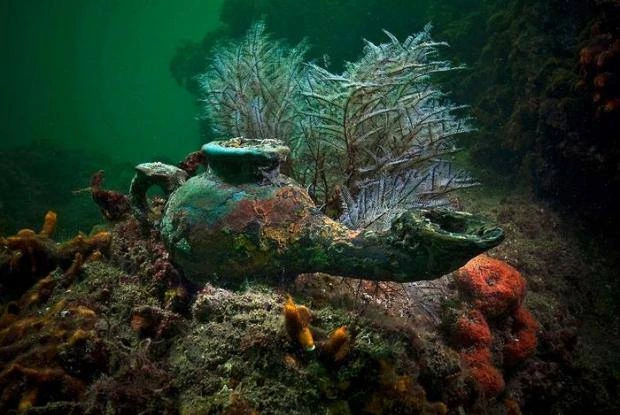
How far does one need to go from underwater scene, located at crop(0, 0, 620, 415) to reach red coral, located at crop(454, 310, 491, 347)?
2 centimetres

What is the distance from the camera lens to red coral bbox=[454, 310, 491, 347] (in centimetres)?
316

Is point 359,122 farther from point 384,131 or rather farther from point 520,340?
point 520,340

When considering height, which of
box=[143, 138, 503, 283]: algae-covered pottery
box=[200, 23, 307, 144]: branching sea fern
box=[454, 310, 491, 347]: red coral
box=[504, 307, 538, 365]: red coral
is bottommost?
box=[504, 307, 538, 365]: red coral

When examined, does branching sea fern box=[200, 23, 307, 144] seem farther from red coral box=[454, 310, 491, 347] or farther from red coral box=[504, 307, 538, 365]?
red coral box=[504, 307, 538, 365]

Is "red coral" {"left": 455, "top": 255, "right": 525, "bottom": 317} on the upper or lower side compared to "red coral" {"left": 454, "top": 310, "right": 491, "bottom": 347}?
upper

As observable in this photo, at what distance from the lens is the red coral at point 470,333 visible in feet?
10.4

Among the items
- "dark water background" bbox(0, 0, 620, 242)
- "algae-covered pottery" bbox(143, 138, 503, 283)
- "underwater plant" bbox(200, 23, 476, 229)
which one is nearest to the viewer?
"algae-covered pottery" bbox(143, 138, 503, 283)

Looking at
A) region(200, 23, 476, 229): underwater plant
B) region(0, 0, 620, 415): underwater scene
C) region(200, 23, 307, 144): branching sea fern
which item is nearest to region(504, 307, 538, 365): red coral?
region(0, 0, 620, 415): underwater scene

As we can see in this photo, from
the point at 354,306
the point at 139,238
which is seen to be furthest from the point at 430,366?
the point at 139,238

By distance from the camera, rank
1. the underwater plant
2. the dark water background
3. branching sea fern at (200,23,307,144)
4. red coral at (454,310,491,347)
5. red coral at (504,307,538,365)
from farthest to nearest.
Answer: the dark water background, branching sea fern at (200,23,307,144), red coral at (504,307,538,365), the underwater plant, red coral at (454,310,491,347)

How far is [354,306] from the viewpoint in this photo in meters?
2.68

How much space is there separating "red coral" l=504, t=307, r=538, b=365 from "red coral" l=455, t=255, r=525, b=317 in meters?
0.21

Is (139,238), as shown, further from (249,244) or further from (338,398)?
(338,398)

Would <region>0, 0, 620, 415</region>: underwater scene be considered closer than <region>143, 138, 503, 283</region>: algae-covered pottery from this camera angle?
Yes
